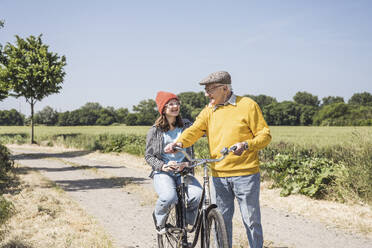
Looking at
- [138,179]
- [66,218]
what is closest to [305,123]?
[138,179]

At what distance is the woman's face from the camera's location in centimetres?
379

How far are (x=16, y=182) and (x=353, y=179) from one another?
350 inches

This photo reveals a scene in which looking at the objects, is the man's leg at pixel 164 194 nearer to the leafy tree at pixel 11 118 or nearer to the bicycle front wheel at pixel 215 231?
the bicycle front wheel at pixel 215 231

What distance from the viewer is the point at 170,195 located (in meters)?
3.49

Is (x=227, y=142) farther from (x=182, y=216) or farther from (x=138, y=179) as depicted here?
(x=138, y=179)

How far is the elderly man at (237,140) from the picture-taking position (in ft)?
10.2

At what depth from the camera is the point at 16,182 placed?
9383 millimetres

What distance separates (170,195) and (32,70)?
24.0m

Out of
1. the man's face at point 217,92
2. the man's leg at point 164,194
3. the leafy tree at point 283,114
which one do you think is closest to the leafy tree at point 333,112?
the leafy tree at point 283,114

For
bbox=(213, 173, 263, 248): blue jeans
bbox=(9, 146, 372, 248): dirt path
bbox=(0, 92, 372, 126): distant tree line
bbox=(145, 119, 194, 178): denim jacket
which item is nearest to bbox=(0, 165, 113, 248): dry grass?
bbox=(9, 146, 372, 248): dirt path

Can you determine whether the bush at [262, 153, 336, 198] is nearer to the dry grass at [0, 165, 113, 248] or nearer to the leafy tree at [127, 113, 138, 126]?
the dry grass at [0, 165, 113, 248]

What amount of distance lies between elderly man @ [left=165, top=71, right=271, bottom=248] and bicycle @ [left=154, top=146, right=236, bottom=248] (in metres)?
0.21

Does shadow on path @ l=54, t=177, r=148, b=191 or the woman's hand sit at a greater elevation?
the woman's hand

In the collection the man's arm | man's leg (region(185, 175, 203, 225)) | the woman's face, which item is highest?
the woman's face
